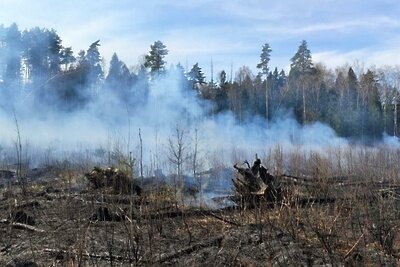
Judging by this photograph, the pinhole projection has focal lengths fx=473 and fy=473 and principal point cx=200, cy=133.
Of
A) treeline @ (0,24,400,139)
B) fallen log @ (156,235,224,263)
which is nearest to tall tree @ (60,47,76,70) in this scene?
treeline @ (0,24,400,139)

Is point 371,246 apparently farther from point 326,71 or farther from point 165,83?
point 326,71

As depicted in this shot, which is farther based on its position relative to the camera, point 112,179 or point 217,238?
point 112,179

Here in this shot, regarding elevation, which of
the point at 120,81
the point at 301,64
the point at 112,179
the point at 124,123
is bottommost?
the point at 112,179

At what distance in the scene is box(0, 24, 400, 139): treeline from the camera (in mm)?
29281

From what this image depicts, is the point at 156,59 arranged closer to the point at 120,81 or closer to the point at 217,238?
the point at 120,81

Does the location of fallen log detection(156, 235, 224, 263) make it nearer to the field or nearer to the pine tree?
the field

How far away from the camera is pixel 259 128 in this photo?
3659cm

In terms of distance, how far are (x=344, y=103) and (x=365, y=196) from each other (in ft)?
116

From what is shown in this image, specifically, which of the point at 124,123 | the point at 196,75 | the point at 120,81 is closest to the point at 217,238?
the point at 124,123

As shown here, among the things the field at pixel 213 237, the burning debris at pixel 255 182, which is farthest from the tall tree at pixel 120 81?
the field at pixel 213 237

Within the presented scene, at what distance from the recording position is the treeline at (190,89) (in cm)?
2928

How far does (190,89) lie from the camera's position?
35406 millimetres

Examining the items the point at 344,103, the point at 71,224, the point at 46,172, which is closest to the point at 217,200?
the point at 71,224

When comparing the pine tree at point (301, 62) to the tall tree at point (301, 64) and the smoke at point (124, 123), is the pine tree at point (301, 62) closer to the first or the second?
the tall tree at point (301, 64)
